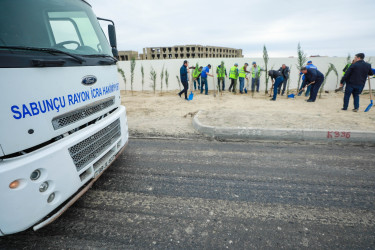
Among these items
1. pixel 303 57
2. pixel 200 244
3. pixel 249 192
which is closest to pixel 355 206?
pixel 249 192

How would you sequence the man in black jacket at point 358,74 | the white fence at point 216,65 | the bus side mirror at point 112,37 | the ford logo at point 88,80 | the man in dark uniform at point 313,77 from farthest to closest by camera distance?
the white fence at point 216,65 < the man in dark uniform at point 313,77 < the man in black jacket at point 358,74 < the bus side mirror at point 112,37 < the ford logo at point 88,80

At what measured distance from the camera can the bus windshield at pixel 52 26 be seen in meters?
1.81

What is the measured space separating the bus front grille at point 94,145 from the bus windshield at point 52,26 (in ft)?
3.43

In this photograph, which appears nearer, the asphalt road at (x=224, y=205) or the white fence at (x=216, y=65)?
the asphalt road at (x=224, y=205)

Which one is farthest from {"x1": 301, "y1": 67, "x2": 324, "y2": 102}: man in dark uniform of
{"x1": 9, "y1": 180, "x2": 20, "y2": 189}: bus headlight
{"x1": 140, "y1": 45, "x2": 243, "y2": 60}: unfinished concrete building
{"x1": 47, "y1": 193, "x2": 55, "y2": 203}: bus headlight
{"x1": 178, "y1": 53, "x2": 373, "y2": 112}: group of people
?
{"x1": 140, "y1": 45, "x2": 243, "y2": 60}: unfinished concrete building

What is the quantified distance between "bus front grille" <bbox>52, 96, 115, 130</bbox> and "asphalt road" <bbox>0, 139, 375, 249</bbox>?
1.09 m

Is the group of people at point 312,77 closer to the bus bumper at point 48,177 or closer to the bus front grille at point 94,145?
the bus front grille at point 94,145

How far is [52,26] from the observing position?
7.61ft

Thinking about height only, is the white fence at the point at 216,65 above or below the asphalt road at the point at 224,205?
above

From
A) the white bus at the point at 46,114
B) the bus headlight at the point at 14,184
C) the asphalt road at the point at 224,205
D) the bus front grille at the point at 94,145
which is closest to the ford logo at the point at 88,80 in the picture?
the white bus at the point at 46,114

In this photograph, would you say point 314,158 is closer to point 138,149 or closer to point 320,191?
point 320,191

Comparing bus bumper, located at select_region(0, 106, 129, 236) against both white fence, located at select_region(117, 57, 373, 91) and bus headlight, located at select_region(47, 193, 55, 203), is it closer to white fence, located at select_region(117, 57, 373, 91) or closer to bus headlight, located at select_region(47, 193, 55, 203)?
bus headlight, located at select_region(47, 193, 55, 203)

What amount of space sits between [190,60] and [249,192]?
13276 millimetres

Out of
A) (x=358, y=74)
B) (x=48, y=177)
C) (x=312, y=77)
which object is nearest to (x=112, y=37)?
(x=48, y=177)
